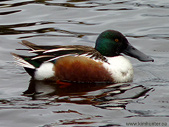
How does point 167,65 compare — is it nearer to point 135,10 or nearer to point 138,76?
point 138,76

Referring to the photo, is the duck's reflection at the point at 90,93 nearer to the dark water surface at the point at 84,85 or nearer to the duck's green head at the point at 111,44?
the dark water surface at the point at 84,85

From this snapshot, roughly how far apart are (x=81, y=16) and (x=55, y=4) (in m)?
1.22

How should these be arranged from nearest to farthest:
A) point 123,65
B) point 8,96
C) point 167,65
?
point 8,96
point 123,65
point 167,65

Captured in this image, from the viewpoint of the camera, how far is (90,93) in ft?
22.9

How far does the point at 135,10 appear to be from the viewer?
11.7 m

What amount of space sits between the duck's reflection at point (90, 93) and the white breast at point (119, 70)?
0.44 feet

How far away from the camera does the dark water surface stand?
5.93 m

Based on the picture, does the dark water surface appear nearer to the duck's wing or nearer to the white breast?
the white breast

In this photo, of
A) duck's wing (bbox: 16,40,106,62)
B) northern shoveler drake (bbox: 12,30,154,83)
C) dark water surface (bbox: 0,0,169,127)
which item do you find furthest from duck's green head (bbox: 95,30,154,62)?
dark water surface (bbox: 0,0,169,127)

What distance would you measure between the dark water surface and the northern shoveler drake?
0.55 ft

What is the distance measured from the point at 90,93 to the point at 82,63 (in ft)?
2.00

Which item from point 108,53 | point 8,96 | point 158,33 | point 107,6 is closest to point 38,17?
point 107,6

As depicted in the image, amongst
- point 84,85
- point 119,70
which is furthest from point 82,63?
point 119,70

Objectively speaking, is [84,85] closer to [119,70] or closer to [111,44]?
[119,70]
